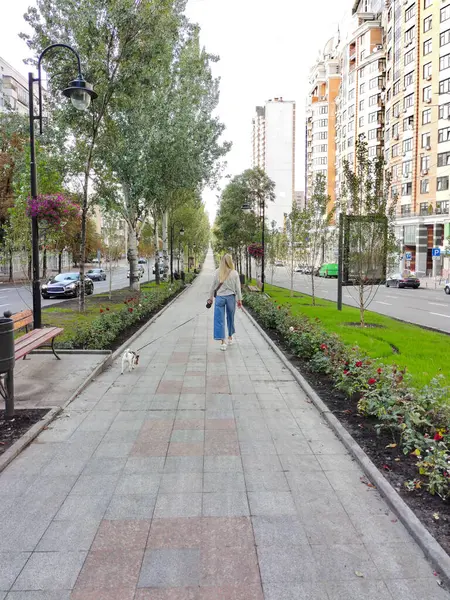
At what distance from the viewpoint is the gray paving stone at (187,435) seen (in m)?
4.82

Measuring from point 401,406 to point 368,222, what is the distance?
8.80m

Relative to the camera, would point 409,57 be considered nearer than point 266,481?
No

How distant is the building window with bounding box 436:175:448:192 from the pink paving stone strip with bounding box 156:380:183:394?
46.0m

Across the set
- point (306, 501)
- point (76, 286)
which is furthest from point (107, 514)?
point (76, 286)

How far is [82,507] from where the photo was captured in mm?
3492

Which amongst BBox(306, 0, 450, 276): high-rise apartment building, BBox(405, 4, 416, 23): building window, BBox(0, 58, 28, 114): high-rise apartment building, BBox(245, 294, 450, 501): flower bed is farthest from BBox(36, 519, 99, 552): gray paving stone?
BBox(0, 58, 28, 114): high-rise apartment building

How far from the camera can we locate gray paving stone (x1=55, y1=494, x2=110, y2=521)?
3.37m

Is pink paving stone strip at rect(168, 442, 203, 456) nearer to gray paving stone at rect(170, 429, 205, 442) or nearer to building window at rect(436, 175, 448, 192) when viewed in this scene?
gray paving stone at rect(170, 429, 205, 442)

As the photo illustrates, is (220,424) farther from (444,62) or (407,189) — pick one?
(407,189)

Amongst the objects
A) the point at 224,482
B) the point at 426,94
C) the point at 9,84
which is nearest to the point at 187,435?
the point at 224,482

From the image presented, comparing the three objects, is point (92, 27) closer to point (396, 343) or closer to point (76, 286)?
point (396, 343)

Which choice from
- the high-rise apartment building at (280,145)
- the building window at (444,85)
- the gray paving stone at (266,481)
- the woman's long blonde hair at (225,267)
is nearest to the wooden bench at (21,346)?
the gray paving stone at (266,481)

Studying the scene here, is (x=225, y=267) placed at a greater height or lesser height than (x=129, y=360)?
greater

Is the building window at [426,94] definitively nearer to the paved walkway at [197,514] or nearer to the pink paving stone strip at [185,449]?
the paved walkway at [197,514]
